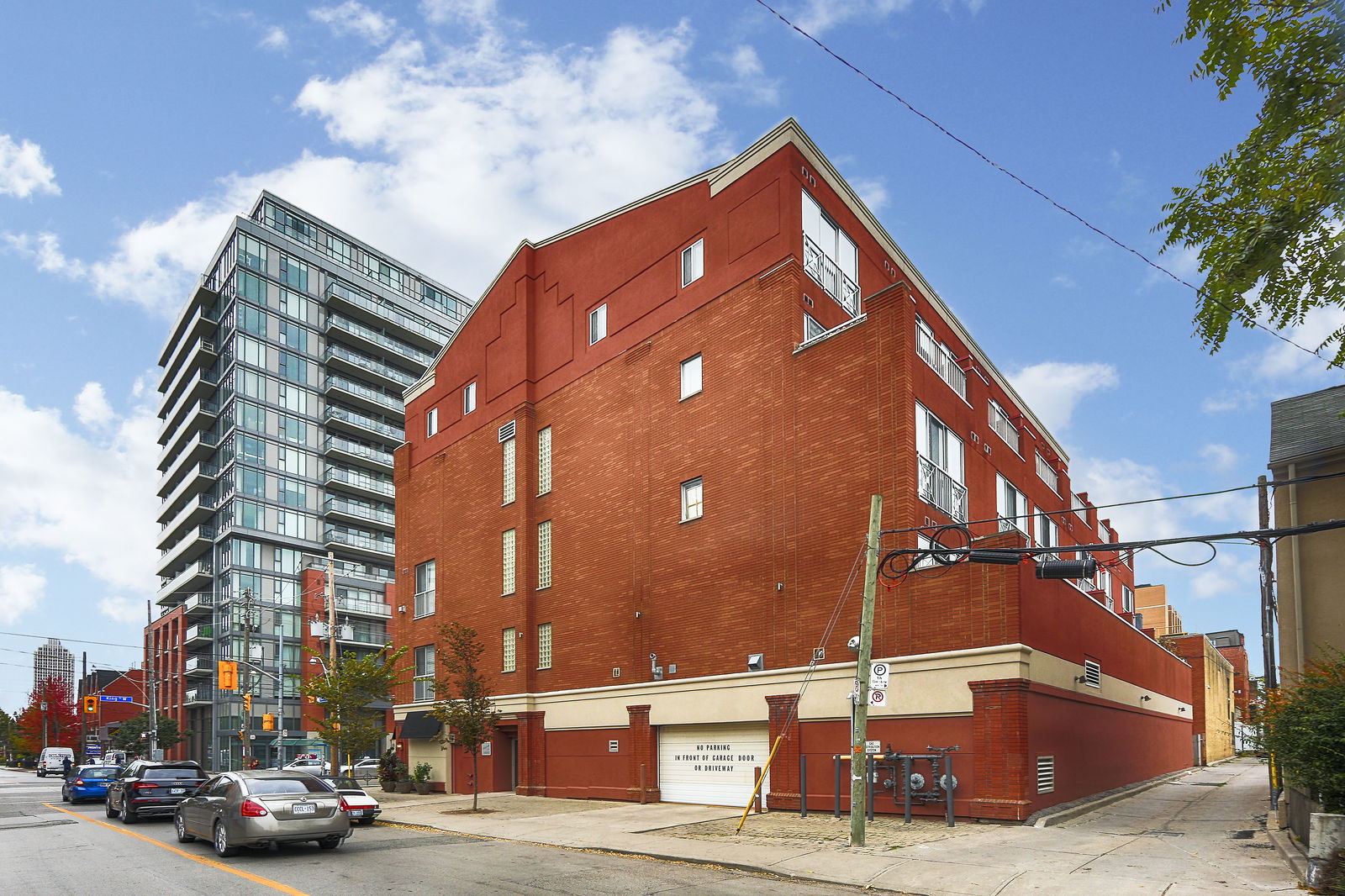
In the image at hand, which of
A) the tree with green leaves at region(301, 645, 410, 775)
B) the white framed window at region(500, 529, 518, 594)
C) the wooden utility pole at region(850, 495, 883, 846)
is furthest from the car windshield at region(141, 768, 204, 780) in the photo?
the wooden utility pole at region(850, 495, 883, 846)

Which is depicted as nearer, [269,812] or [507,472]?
[269,812]

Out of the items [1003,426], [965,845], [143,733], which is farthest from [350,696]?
[143,733]

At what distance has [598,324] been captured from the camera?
33.4 metres

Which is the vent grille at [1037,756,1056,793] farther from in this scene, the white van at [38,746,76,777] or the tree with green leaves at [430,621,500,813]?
the white van at [38,746,76,777]

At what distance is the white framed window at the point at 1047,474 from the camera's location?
41125 millimetres

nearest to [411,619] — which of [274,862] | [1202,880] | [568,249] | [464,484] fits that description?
[464,484]

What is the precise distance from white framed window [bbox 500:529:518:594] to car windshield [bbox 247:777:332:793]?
54.2 feet

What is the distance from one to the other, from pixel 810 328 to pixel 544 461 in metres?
12.1

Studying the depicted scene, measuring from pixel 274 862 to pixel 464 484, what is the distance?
75.9 ft

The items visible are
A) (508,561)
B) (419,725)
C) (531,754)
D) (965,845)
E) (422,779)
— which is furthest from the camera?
(419,725)

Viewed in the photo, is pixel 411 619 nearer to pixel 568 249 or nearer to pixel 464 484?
pixel 464 484

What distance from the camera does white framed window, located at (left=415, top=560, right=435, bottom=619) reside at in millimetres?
40812

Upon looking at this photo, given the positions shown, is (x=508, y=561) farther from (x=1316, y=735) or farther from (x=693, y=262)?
(x=1316, y=735)

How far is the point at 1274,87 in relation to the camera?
12.2 meters
